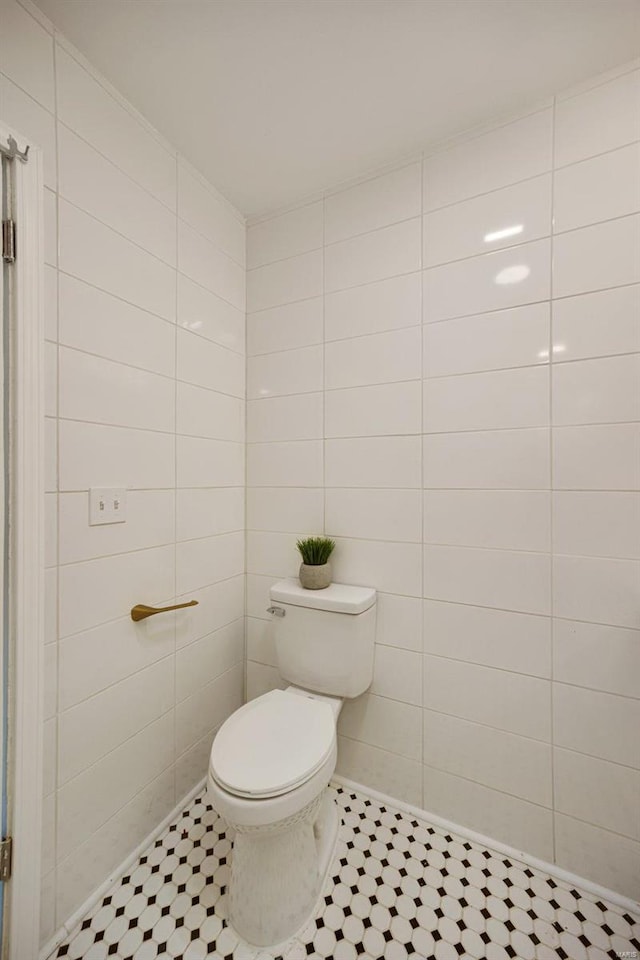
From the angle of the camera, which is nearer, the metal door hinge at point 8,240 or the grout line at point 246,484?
the metal door hinge at point 8,240

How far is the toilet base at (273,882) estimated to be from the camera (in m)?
1.01

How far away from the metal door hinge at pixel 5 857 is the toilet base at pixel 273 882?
0.53 meters

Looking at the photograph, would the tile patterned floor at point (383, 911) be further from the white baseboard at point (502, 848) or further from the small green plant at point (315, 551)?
the small green plant at point (315, 551)

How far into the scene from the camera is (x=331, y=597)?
139 cm

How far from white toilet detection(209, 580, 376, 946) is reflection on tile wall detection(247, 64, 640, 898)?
17 centimetres

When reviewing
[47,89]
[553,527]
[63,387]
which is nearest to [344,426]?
[553,527]

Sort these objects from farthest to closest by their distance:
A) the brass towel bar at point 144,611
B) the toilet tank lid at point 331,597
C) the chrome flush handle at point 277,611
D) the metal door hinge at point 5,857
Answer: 1. the chrome flush handle at point 277,611
2. the toilet tank lid at point 331,597
3. the brass towel bar at point 144,611
4. the metal door hinge at point 5,857

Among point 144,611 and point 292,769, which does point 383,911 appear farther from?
point 144,611

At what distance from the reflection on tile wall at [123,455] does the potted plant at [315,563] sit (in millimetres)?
368

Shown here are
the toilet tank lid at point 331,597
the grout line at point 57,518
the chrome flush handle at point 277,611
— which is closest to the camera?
the grout line at point 57,518

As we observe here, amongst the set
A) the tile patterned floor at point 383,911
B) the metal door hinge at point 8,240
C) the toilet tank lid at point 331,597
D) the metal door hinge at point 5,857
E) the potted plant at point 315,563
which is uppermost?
the metal door hinge at point 8,240

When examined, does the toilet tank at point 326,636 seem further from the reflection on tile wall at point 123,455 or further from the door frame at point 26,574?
the door frame at point 26,574

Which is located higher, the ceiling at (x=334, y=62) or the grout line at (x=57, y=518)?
the ceiling at (x=334, y=62)

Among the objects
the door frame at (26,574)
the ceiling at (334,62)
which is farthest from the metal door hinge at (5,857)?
the ceiling at (334,62)
